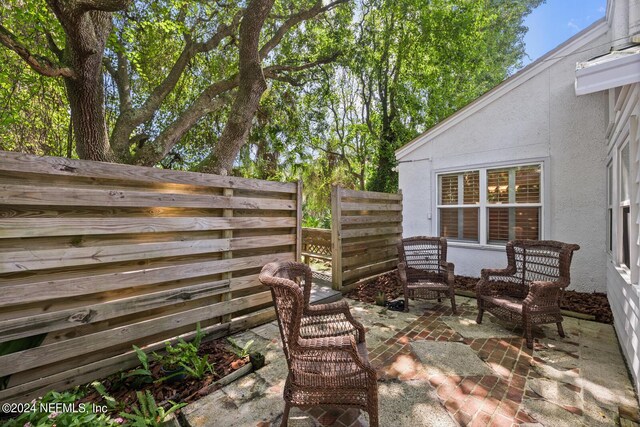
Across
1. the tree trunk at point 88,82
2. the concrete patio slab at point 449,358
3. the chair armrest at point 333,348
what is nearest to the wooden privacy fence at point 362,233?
the concrete patio slab at point 449,358

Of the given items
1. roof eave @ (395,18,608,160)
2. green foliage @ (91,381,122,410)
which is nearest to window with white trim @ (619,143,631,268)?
roof eave @ (395,18,608,160)

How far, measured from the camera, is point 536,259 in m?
3.84

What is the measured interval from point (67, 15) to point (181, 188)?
2.62m

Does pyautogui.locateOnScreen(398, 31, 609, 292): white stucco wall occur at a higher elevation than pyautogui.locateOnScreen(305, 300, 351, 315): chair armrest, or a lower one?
higher

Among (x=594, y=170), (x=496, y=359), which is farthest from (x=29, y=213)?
(x=594, y=170)

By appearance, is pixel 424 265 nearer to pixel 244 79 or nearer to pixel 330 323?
pixel 330 323

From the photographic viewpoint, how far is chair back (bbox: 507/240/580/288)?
3.61m

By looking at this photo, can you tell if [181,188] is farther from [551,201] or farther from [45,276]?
[551,201]

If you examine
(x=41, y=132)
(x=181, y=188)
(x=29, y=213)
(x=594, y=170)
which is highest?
(x=41, y=132)

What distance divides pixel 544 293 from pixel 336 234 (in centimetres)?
297

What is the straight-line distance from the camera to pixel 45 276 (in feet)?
6.94

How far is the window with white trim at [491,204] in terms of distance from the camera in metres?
5.02

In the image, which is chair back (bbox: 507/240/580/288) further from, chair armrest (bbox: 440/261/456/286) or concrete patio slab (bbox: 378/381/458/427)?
concrete patio slab (bbox: 378/381/458/427)

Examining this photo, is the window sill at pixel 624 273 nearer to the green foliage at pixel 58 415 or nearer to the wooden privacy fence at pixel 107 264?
the wooden privacy fence at pixel 107 264
